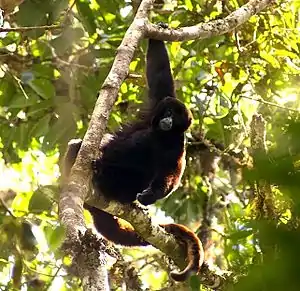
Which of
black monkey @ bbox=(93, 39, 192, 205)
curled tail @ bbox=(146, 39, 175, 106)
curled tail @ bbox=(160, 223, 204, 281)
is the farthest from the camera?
curled tail @ bbox=(146, 39, 175, 106)

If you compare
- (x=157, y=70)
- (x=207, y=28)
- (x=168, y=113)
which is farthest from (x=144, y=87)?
(x=207, y=28)

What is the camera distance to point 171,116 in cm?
362

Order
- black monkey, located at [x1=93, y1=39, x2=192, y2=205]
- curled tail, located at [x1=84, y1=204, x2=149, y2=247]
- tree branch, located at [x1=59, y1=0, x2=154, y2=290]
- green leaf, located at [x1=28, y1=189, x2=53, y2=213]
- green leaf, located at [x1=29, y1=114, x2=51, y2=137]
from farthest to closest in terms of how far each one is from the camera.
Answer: green leaf, located at [x1=29, y1=114, x2=51, y2=137] < curled tail, located at [x1=84, y1=204, x2=149, y2=247] < black monkey, located at [x1=93, y1=39, x2=192, y2=205] < green leaf, located at [x1=28, y1=189, x2=53, y2=213] < tree branch, located at [x1=59, y1=0, x2=154, y2=290]

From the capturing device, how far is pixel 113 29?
436 cm

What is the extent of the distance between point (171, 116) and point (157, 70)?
1.10 feet

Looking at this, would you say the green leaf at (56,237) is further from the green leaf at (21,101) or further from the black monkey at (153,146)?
the green leaf at (21,101)

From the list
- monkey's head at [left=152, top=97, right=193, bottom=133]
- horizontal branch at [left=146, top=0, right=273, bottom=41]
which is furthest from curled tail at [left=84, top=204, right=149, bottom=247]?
horizontal branch at [left=146, top=0, right=273, bottom=41]

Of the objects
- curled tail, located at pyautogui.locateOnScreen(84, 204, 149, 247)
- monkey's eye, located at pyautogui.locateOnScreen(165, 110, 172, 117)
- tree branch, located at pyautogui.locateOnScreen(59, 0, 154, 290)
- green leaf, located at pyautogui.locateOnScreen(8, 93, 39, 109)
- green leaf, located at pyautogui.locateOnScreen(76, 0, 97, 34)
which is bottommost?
curled tail, located at pyautogui.locateOnScreen(84, 204, 149, 247)

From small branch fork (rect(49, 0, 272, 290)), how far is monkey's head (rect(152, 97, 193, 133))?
588mm

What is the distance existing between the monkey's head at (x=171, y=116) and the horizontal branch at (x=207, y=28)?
1.86 ft

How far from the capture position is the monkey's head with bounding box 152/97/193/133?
3625 millimetres

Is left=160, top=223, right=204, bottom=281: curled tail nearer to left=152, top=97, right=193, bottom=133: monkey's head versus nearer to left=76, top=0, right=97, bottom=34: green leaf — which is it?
left=152, top=97, right=193, bottom=133: monkey's head

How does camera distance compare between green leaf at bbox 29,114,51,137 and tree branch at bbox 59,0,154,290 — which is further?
green leaf at bbox 29,114,51,137

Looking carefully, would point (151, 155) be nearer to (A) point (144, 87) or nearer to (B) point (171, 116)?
(B) point (171, 116)
